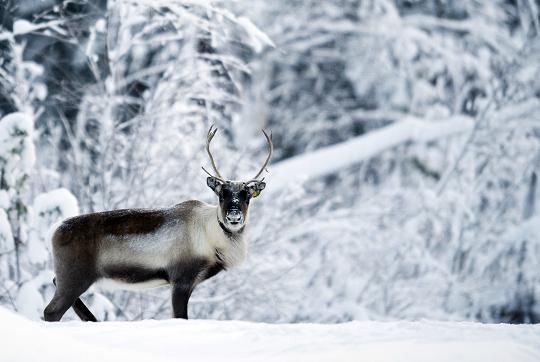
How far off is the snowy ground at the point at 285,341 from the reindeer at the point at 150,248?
1.12 metres

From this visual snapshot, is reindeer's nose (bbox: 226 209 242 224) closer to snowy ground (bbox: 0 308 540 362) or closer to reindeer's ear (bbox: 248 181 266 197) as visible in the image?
reindeer's ear (bbox: 248 181 266 197)

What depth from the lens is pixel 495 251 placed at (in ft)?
40.8

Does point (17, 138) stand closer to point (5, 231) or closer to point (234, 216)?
point (5, 231)

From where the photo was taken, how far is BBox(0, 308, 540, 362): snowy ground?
11.8 ft

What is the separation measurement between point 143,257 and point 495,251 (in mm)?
7634

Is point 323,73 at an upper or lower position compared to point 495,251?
upper

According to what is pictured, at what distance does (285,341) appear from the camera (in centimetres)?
429

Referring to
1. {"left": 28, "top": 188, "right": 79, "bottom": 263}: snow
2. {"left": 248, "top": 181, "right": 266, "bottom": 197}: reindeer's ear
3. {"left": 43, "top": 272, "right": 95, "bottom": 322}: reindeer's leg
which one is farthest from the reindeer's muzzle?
{"left": 28, "top": 188, "right": 79, "bottom": 263}: snow

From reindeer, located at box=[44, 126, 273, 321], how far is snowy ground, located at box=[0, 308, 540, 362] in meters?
1.12

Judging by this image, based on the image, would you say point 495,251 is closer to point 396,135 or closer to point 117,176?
point 396,135

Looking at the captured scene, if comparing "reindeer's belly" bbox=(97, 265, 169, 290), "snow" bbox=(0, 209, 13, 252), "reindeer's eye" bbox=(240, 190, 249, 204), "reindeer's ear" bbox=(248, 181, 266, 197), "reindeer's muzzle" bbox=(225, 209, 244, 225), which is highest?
"reindeer's ear" bbox=(248, 181, 266, 197)

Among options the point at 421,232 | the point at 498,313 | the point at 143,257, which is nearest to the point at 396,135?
the point at 421,232

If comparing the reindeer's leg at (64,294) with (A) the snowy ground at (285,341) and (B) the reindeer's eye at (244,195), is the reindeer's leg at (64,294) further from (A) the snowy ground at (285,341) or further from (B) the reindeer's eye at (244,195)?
(B) the reindeer's eye at (244,195)

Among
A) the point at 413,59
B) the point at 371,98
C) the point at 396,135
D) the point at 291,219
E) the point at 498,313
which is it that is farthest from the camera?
the point at 371,98
